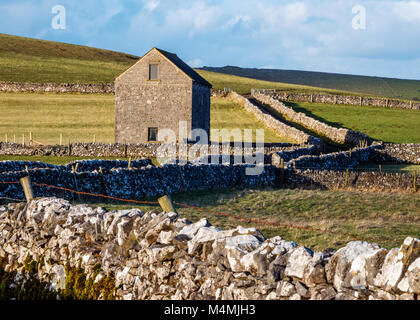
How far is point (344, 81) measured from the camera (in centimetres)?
14688

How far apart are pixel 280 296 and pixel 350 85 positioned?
139956mm

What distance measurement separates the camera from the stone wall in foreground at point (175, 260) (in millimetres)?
5523

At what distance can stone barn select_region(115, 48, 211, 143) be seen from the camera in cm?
4588

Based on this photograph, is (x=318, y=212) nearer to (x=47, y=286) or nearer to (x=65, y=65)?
(x=47, y=286)

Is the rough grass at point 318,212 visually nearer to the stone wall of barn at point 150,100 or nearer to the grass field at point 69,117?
the stone wall of barn at point 150,100

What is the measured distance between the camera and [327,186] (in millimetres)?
28016

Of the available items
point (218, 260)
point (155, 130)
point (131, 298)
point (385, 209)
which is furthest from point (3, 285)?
point (155, 130)

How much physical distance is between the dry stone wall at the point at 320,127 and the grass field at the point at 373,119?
9.74 ft

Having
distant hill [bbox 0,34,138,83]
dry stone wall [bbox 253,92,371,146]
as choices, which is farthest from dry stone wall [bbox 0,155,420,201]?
distant hill [bbox 0,34,138,83]

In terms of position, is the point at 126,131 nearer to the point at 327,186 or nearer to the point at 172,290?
the point at 327,186

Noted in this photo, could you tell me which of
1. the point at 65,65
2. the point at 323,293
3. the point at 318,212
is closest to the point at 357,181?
the point at 318,212

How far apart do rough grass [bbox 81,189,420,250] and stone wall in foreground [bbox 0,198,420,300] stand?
194 inches

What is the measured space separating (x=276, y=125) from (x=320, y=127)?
4.54 m

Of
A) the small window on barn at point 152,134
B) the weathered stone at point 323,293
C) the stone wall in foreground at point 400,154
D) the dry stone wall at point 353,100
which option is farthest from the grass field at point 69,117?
the weathered stone at point 323,293
